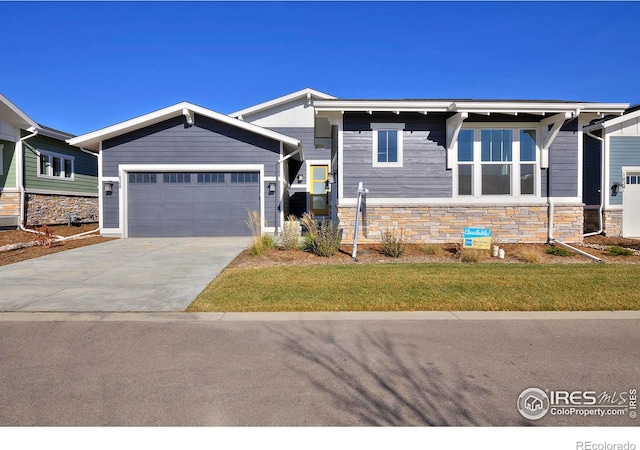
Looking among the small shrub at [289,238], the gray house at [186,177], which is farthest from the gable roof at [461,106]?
the gray house at [186,177]

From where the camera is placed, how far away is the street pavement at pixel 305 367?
2.73 meters

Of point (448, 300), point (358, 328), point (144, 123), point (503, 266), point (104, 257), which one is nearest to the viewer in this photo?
point (358, 328)

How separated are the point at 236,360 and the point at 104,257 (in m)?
7.70

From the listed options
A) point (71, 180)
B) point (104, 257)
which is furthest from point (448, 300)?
point (71, 180)

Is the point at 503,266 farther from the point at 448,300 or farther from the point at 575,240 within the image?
the point at 575,240

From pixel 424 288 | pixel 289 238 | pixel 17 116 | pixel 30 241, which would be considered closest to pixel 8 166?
pixel 17 116

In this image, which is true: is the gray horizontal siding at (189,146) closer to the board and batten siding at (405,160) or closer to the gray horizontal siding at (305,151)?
the board and batten siding at (405,160)

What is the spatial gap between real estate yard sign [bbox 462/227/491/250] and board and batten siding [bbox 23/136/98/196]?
17.7 m

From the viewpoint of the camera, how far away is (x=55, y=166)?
61.1 ft

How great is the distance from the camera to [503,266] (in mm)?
8125

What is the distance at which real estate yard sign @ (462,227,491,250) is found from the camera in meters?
9.45

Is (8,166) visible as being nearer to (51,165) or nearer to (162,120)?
(51,165)

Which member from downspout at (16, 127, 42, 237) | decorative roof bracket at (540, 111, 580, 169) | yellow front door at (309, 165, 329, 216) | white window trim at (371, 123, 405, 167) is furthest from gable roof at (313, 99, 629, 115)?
downspout at (16, 127, 42, 237)

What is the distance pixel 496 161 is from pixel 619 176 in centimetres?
664
